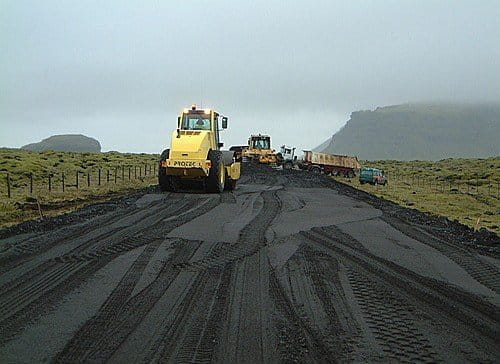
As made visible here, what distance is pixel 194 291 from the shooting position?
7691 mm

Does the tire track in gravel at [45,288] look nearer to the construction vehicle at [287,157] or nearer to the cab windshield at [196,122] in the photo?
the cab windshield at [196,122]

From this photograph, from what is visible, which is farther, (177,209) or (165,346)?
(177,209)

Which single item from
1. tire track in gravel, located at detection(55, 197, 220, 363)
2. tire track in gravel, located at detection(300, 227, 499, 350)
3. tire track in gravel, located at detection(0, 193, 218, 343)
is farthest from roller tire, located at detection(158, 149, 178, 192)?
tire track in gravel, located at detection(55, 197, 220, 363)

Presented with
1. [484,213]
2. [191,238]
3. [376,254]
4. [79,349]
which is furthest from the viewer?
[484,213]

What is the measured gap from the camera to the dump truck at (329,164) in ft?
185

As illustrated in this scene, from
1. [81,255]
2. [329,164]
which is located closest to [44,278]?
[81,255]

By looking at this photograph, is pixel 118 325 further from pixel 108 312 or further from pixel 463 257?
pixel 463 257

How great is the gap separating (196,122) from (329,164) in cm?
3542

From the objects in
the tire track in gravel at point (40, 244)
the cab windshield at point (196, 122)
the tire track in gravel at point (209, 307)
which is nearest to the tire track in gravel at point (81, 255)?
the tire track in gravel at point (40, 244)

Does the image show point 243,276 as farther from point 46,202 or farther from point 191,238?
point 46,202

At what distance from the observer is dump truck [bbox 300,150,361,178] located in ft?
185

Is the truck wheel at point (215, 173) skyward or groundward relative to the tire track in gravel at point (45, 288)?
skyward

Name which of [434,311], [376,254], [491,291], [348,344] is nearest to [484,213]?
[376,254]

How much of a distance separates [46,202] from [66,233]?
906cm
